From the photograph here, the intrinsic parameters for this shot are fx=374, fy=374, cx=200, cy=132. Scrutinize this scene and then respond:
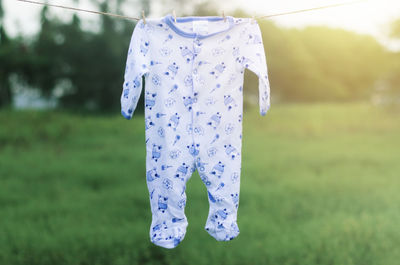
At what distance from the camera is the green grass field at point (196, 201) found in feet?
11.7

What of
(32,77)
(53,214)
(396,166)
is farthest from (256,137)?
(32,77)

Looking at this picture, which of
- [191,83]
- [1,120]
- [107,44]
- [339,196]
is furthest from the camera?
[107,44]

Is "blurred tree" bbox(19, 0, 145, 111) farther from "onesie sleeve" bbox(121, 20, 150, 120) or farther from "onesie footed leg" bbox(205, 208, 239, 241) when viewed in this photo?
"onesie footed leg" bbox(205, 208, 239, 241)

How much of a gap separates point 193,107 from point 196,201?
2.76 m

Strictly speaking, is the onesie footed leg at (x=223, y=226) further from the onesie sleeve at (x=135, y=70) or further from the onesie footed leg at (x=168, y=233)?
the onesie sleeve at (x=135, y=70)

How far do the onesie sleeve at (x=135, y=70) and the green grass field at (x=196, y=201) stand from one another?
193 cm

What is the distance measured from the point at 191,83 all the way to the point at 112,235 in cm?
227

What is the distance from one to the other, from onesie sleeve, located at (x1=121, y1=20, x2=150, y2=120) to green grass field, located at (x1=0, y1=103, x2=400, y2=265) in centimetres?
193

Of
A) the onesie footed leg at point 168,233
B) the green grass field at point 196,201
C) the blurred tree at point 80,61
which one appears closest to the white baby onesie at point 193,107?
the onesie footed leg at point 168,233

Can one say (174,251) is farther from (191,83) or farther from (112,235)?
(191,83)

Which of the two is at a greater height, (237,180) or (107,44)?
(107,44)

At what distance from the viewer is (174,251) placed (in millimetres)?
3656

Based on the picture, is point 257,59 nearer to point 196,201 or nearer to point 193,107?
point 193,107

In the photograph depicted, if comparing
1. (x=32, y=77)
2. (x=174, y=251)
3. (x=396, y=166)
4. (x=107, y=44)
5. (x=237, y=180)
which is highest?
(x=107, y=44)
